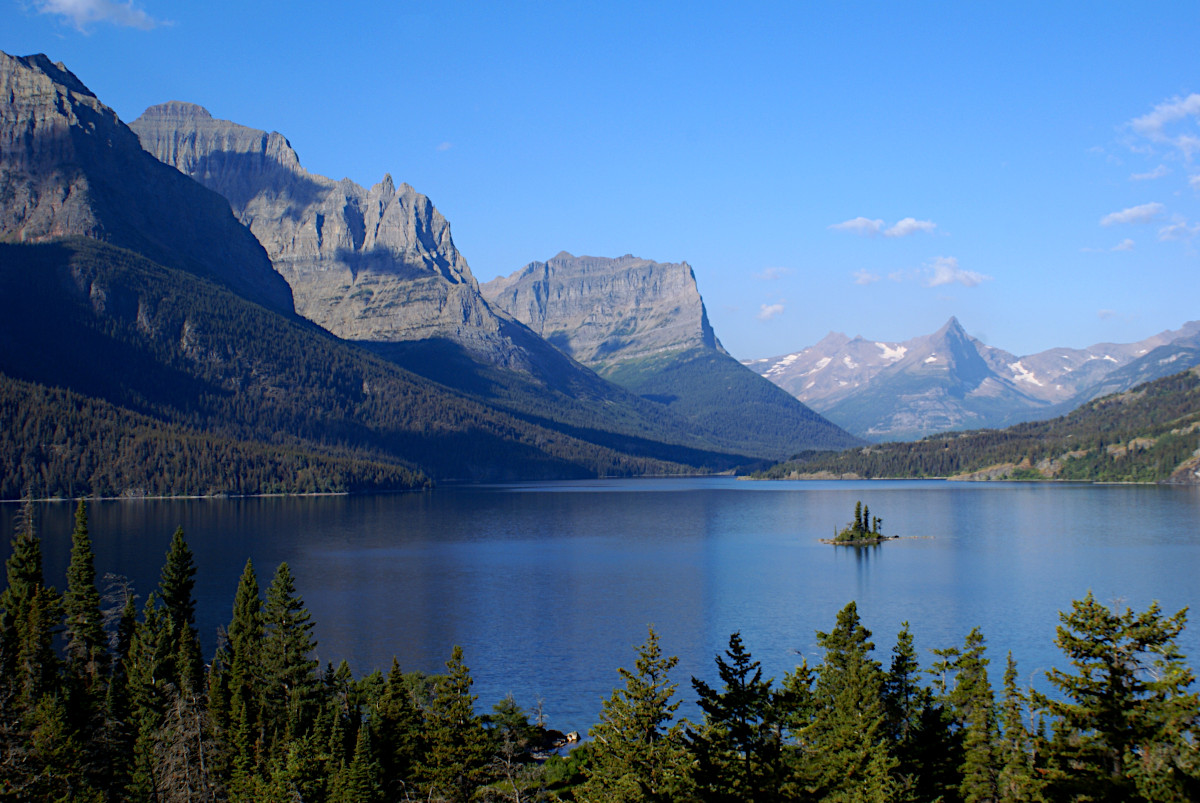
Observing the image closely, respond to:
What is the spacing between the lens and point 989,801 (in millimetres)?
37406

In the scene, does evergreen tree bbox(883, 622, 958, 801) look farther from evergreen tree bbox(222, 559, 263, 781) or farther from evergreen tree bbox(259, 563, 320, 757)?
evergreen tree bbox(222, 559, 263, 781)

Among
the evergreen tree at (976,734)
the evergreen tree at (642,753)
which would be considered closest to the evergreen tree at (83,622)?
the evergreen tree at (642,753)

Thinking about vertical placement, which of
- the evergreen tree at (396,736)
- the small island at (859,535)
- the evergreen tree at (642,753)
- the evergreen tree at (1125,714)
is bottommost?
the evergreen tree at (396,736)

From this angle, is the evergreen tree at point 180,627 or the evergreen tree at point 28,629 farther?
the evergreen tree at point 180,627

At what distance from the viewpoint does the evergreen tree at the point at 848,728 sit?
34469mm

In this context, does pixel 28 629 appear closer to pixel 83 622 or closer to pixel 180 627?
pixel 83 622

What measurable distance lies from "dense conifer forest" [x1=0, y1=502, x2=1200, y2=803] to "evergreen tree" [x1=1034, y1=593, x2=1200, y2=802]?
0.06 m

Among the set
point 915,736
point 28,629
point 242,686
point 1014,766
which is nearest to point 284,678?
point 242,686

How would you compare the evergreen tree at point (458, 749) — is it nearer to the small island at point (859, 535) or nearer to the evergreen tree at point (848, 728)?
the evergreen tree at point (848, 728)

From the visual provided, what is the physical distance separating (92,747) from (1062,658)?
65.8 metres

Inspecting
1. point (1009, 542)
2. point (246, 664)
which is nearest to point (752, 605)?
point (246, 664)

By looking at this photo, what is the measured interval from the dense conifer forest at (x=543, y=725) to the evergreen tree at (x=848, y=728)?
0.11 meters

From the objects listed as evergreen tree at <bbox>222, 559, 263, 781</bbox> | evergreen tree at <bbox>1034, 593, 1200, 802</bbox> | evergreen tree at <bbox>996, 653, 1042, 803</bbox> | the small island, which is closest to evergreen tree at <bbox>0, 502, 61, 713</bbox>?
evergreen tree at <bbox>222, 559, 263, 781</bbox>

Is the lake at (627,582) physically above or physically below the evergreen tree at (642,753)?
below
